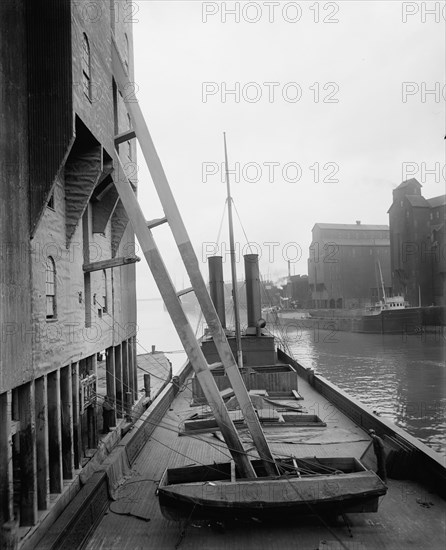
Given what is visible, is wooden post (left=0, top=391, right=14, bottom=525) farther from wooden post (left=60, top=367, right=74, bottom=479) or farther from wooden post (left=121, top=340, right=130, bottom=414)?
wooden post (left=121, top=340, right=130, bottom=414)

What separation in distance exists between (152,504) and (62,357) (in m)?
3.25

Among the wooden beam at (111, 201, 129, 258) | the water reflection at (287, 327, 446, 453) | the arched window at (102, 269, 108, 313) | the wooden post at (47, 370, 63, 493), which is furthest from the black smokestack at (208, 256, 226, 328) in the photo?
the wooden post at (47, 370, 63, 493)

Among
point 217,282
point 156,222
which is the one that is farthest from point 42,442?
point 217,282

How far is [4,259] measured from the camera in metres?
6.61

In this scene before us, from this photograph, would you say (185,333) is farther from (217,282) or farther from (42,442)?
(217,282)

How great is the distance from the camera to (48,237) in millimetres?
8469

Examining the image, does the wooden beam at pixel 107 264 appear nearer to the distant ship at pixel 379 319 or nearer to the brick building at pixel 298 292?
the distant ship at pixel 379 319

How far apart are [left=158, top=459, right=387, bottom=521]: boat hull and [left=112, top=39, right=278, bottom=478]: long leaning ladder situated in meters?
0.92

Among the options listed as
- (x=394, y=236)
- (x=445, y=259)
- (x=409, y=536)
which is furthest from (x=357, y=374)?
(x=394, y=236)

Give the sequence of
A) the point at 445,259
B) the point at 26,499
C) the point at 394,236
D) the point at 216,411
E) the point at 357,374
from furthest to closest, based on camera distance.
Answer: the point at 394,236 → the point at 445,259 → the point at 357,374 → the point at 216,411 → the point at 26,499

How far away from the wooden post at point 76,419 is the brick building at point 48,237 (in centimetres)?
2

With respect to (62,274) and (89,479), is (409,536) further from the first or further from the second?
(62,274)

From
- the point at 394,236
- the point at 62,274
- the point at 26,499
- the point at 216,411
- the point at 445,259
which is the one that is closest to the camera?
the point at 26,499

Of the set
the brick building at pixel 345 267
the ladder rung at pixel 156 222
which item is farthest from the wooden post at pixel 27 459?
the brick building at pixel 345 267
